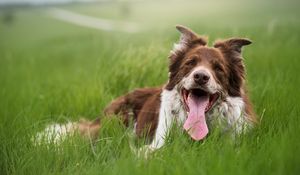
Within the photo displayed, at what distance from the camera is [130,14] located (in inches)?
989

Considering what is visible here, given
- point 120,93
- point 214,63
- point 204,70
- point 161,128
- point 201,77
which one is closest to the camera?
point 201,77

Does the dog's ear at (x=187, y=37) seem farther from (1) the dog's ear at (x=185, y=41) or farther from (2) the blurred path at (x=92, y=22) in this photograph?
(2) the blurred path at (x=92, y=22)

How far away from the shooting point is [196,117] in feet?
16.8

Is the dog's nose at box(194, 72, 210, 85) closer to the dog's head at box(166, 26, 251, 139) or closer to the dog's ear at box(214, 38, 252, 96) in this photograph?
the dog's head at box(166, 26, 251, 139)

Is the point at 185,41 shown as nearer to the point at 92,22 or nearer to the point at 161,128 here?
the point at 161,128

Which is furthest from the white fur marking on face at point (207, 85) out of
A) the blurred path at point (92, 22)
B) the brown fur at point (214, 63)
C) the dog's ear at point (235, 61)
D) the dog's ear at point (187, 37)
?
the blurred path at point (92, 22)

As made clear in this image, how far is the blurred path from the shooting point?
22.7 meters

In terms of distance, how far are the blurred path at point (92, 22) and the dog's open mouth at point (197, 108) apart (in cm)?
1514

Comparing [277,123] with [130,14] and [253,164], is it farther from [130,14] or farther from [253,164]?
[130,14]

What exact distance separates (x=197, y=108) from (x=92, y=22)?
2061cm

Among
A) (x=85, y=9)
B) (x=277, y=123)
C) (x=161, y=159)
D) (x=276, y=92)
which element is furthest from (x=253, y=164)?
(x=85, y=9)

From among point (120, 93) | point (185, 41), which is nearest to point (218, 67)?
point (185, 41)

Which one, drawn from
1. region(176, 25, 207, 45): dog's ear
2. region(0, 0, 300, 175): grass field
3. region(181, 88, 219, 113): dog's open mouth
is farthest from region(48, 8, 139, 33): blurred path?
region(181, 88, 219, 113): dog's open mouth

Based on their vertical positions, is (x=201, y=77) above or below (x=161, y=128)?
above
